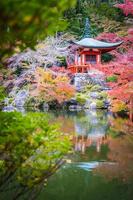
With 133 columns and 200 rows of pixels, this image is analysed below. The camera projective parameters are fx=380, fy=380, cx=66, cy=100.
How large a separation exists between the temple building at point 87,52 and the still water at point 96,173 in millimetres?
20214

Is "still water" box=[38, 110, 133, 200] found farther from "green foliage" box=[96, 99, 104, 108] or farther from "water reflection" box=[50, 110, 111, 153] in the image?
"green foliage" box=[96, 99, 104, 108]

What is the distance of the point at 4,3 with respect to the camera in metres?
2.00

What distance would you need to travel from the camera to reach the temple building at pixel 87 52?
33.4 m

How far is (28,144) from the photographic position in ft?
11.7

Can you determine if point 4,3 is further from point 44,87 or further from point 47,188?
point 44,87

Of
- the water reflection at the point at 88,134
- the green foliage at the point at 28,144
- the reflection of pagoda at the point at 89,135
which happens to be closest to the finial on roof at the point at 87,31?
the water reflection at the point at 88,134

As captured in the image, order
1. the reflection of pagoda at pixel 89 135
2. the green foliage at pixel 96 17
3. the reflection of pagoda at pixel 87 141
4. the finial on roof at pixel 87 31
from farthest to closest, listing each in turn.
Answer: the green foliage at pixel 96 17
the finial on roof at pixel 87 31
the reflection of pagoda at pixel 89 135
the reflection of pagoda at pixel 87 141

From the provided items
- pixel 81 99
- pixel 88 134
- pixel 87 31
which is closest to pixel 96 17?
pixel 87 31

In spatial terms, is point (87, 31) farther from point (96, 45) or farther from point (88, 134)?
point (88, 134)

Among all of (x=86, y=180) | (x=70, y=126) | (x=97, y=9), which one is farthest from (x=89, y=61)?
(x=86, y=180)

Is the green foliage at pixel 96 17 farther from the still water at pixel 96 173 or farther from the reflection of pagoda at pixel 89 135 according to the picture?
the still water at pixel 96 173

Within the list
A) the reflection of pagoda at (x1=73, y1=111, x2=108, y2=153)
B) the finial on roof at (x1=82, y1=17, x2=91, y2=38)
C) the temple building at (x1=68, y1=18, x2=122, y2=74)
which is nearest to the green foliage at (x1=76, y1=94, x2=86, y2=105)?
the temple building at (x1=68, y1=18, x2=122, y2=74)

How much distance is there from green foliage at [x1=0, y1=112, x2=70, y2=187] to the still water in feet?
5.29

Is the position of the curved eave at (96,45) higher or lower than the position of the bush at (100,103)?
higher
